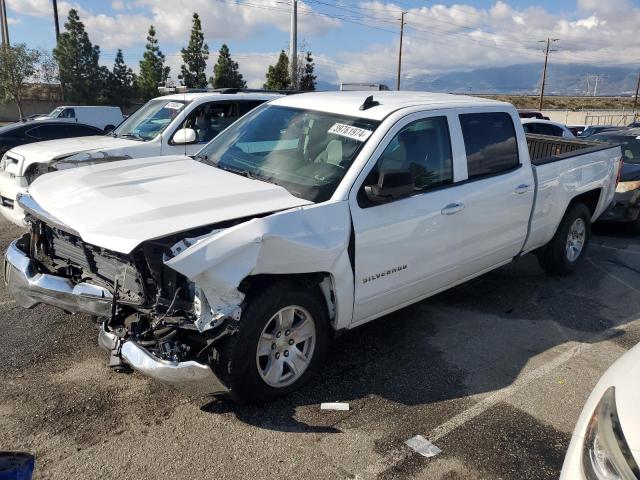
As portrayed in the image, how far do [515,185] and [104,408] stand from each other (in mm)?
3842

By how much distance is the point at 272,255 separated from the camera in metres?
3.21

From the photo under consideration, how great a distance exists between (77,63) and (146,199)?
4941cm

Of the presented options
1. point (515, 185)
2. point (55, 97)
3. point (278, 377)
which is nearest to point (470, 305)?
point (515, 185)

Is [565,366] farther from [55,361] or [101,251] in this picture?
[55,361]

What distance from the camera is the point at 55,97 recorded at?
4778cm

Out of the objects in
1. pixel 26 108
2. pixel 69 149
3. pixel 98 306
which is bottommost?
pixel 26 108

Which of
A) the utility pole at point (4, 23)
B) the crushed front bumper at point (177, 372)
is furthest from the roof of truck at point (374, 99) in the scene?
the utility pole at point (4, 23)

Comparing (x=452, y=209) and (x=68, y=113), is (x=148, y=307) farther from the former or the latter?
(x=68, y=113)

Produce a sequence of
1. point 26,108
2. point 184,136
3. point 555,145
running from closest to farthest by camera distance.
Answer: point 184,136, point 555,145, point 26,108

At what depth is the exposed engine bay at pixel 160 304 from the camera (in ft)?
10.2

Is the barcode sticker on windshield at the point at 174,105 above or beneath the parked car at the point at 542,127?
above

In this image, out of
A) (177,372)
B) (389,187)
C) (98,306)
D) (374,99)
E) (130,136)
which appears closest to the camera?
(177,372)

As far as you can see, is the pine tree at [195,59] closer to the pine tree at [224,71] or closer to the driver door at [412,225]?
the pine tree at [224,71]

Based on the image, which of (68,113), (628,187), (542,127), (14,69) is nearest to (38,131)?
(68,113)
